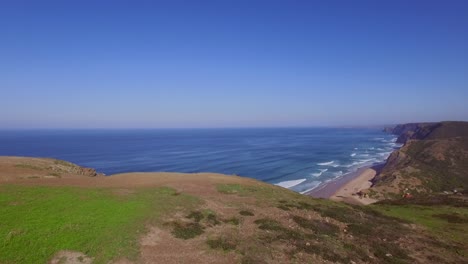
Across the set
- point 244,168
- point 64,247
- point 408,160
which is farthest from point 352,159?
point 64,247

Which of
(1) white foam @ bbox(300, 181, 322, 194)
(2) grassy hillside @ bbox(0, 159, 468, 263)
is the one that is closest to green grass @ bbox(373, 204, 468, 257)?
(2) grassy hillside @ bbox(0, 159, 468, 263)

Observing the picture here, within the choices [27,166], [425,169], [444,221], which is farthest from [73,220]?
[425,169]

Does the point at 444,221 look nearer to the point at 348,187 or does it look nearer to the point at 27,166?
the point at 27,166

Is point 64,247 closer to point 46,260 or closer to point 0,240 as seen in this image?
point 46,260

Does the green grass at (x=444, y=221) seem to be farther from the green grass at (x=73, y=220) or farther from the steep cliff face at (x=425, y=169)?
the steep cliff face at (x=425, y=169)

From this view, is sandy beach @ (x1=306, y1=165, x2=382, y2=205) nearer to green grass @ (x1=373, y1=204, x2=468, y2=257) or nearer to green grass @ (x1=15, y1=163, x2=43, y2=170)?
green grass @ (x1=373, y1=204, x2=468, y2=257)

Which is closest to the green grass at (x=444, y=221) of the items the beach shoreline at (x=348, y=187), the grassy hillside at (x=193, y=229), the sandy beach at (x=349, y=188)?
the grassy hillside at (x=193, y=229)
